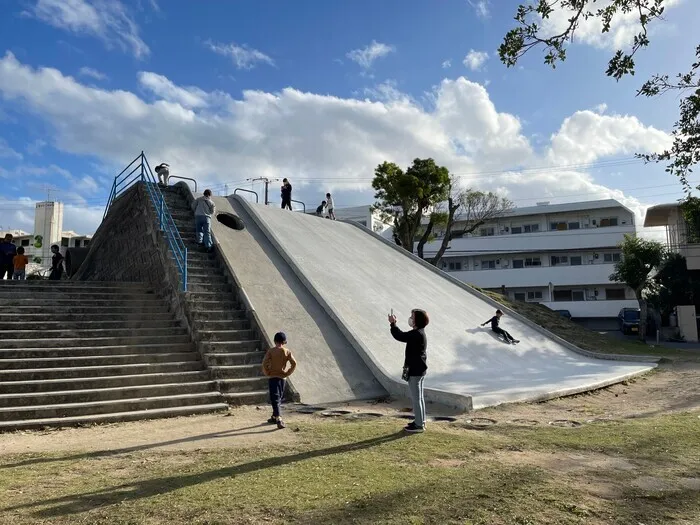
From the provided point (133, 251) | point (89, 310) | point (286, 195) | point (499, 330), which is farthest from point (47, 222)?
point (499, 330)

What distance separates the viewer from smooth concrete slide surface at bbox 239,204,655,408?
9.82 m

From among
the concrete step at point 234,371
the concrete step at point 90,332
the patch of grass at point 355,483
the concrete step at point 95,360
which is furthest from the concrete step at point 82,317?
the patch of grass at point 355,483

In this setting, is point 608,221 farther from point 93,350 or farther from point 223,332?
point 93,350

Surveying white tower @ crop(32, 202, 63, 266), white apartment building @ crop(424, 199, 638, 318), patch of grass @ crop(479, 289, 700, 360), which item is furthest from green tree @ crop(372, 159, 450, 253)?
white tower @ crop(32, 202, 63, 266)

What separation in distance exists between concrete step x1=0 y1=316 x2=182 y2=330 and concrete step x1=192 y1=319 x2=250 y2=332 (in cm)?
65

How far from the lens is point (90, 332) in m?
9.08

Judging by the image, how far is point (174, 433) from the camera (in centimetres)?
646

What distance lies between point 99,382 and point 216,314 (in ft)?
8.33

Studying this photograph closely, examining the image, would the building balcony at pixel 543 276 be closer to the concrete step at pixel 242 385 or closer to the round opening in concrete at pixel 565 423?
the round opening in concrete at pixel 565 423

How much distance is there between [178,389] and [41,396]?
6.06ft

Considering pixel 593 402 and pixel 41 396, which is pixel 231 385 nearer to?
pixel 41 396

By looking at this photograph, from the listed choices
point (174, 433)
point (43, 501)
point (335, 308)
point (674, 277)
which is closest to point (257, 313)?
point (335, 308)

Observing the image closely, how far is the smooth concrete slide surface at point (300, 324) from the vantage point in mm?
8820

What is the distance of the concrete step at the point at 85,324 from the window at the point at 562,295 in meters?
34.4
